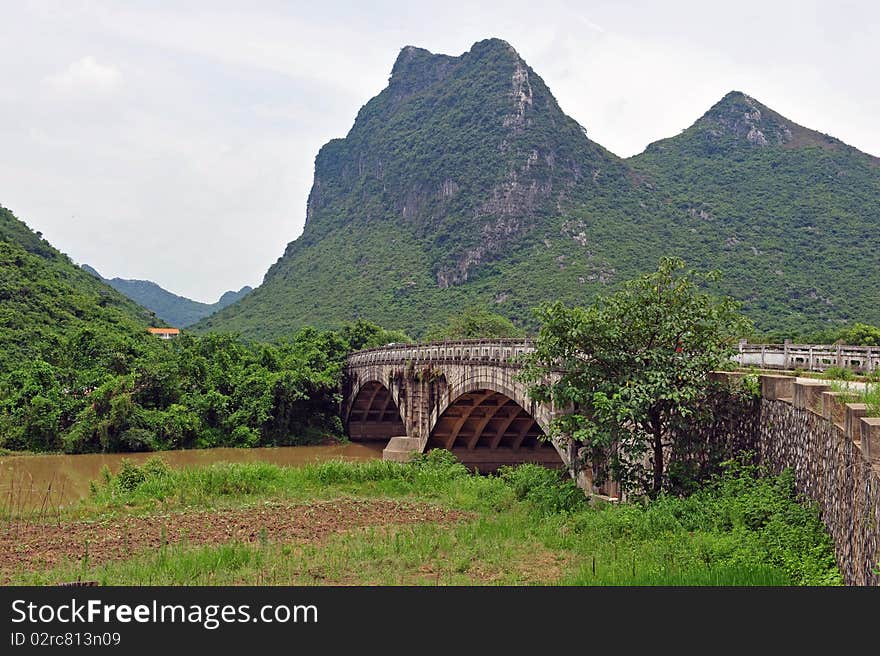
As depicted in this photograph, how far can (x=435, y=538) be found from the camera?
704 inches

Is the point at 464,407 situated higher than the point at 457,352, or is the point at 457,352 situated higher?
the point at 457,352

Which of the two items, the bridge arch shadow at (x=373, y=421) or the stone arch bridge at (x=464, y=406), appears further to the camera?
the bridge arch shadow at (x=373, y=421)

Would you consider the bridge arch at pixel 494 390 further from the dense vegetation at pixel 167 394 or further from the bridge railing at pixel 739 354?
the dense vegetation at pixel 167 394

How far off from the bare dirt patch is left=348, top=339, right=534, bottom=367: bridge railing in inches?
240

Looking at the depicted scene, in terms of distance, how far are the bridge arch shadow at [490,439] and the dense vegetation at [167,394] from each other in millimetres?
19646

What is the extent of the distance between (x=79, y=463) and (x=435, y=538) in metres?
32.1

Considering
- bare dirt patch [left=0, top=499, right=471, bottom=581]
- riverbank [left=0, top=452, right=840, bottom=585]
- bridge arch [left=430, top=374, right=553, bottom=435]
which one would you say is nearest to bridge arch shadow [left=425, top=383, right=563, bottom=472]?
bridge arch [left=430, top=374, right=553, bottom=435]

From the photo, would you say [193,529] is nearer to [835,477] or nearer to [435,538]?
[435,538]

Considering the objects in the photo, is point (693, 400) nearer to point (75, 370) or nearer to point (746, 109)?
point (75, 370)

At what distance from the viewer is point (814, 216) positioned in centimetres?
10644

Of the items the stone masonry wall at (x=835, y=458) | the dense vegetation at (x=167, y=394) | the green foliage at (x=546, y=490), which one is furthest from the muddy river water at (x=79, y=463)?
the stone masonry wall at (x=835, y=458)

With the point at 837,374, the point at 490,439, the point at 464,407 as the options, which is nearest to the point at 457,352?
the point at 464,407

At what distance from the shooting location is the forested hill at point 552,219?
322 feet
